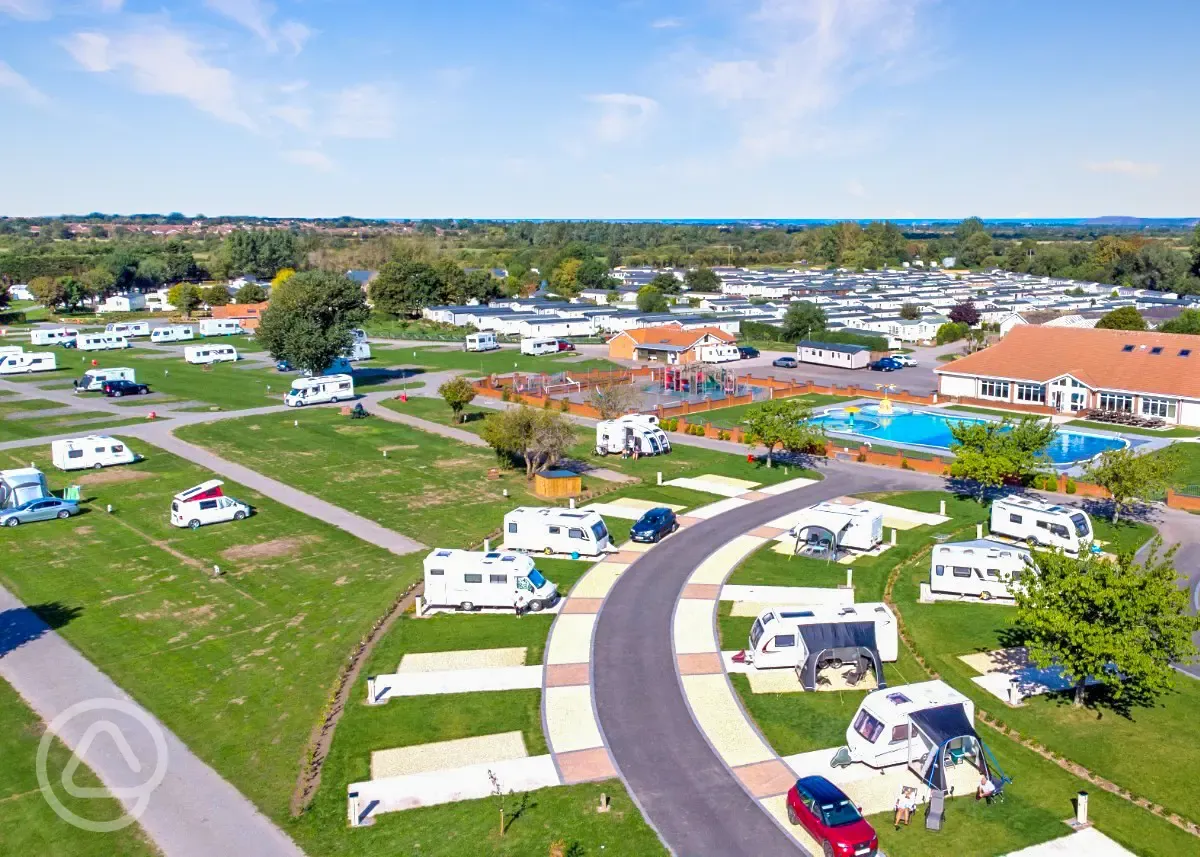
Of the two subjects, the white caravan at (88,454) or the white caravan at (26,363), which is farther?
the white caravan at (26,363)

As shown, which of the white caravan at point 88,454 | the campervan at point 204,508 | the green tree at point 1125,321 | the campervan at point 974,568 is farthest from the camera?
the green tree at point 1125,321

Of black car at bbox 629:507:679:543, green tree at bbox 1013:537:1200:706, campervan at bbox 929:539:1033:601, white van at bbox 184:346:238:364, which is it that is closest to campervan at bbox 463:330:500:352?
white van at bbox 184:346:238:364

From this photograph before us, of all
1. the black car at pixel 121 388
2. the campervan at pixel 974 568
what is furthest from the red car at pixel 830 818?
the black car at pixel 121 388

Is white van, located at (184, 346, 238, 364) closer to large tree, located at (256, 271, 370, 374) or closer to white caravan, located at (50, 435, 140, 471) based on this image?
large tree, located at (256, 271, 370, 374)

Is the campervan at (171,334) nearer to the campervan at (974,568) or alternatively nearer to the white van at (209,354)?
the white van at (209,354)

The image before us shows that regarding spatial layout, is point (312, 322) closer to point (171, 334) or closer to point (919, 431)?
point (171, 334)
